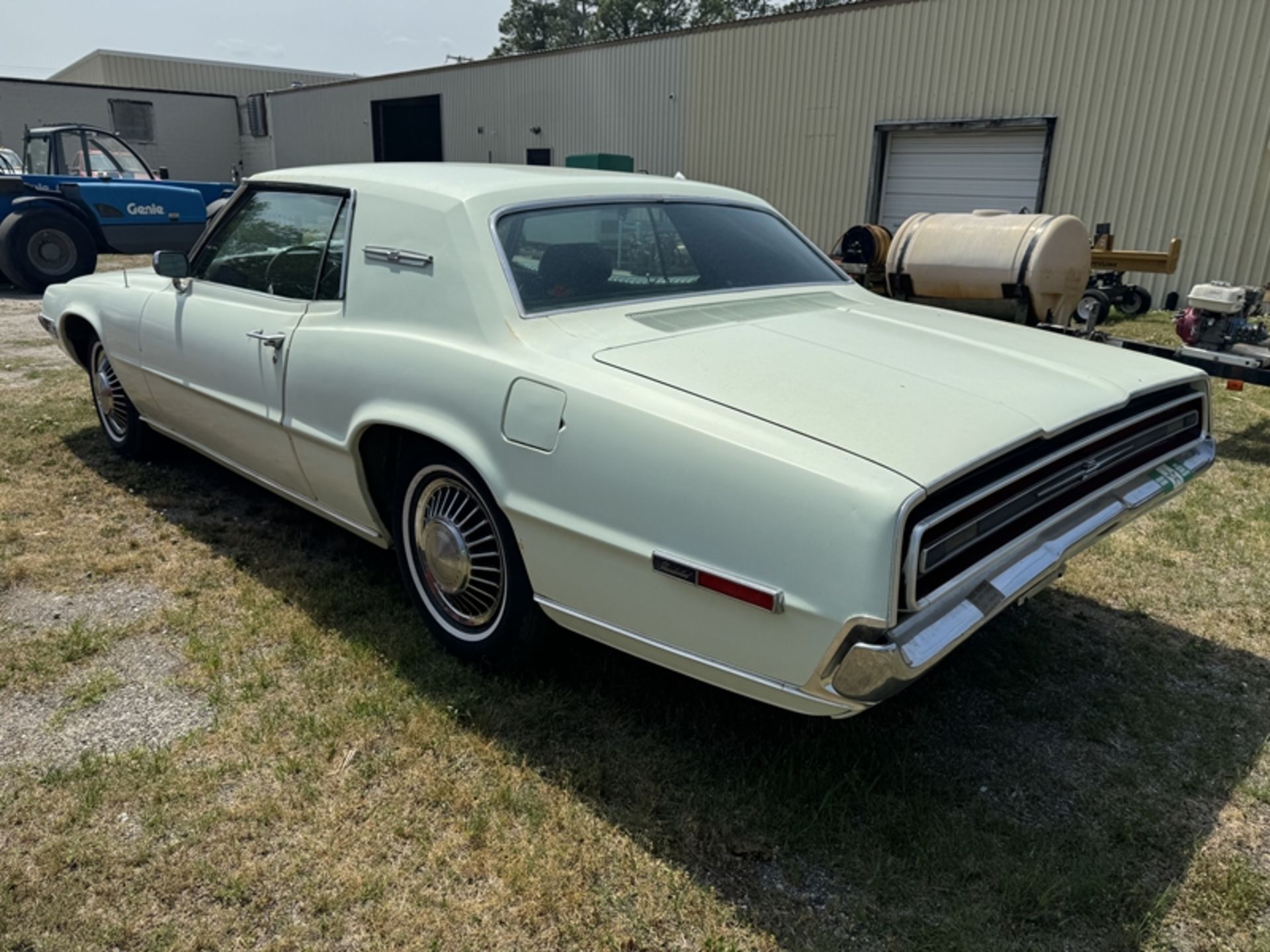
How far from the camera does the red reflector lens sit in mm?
1958

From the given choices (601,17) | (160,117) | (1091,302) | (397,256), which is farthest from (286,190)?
(601,17)

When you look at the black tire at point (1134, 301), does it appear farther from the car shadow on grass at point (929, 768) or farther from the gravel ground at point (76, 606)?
the gravel ground at point (76, 606)

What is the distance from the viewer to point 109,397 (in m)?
4.83

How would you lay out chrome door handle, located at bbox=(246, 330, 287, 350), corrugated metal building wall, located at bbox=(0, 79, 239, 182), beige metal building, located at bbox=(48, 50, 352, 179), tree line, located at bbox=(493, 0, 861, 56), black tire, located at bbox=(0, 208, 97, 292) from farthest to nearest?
1. tree line, located at bbox=(493, 0, 861, 56)
2. beige metal building, located at bbox=(48, 50, 352, 179)
3. corrugated metal building wall, located at bbox=(0, 79, 239, 182)
4. black tire, located at bbox=(0, 208, 97, 292)
5. chrome door handle, located at bbox=(246, 330, 287, 350)

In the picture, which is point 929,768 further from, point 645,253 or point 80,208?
point 80,208

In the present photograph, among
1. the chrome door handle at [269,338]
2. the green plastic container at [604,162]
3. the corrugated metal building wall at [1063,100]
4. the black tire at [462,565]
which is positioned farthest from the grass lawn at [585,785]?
the green plastic container at [604,162]

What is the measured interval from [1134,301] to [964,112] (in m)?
4.18

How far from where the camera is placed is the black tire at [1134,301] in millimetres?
11062

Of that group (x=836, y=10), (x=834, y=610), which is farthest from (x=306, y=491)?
(x=836, y=10)

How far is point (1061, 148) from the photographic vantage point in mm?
12734

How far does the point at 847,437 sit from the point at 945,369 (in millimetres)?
674

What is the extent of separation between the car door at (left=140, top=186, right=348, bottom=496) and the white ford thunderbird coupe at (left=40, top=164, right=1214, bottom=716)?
0.6 inches

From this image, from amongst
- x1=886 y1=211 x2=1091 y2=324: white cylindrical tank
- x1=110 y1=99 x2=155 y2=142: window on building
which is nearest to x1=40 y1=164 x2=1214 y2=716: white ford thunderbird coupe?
x1=886 y1=211 x2=1091 y2=324: white cylindrical tank

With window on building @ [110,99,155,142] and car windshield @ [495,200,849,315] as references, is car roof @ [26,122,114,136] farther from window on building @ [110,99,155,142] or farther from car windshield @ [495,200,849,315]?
window on building @ [110,99,155,142]
